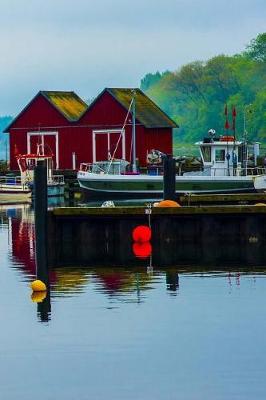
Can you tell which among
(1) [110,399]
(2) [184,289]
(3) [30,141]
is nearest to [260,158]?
(3) [30,141]

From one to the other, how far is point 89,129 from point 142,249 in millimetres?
62455

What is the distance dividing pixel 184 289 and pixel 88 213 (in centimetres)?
1146

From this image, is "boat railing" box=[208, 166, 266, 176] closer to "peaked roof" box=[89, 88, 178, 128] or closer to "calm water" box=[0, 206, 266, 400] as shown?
"peaked roof" box=[89, 88, 178, 128]

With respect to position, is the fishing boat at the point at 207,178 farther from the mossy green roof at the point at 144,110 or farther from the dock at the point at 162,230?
the dock at the point at 162,230

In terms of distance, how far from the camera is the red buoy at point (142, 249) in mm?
50222

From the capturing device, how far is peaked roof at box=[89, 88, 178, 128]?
112 meters

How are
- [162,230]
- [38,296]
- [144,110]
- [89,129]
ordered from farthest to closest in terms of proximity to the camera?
[144,110], [89,129], [162,230], [38,296]

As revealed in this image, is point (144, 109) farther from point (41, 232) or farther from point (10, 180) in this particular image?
point (41, 232)

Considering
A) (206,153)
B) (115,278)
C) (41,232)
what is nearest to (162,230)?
(115,278)

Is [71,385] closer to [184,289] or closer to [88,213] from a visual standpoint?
[184,289]

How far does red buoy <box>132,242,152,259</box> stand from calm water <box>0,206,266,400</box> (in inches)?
166

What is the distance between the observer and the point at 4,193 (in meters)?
104

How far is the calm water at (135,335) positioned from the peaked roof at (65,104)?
230ft

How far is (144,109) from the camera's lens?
115 meters
